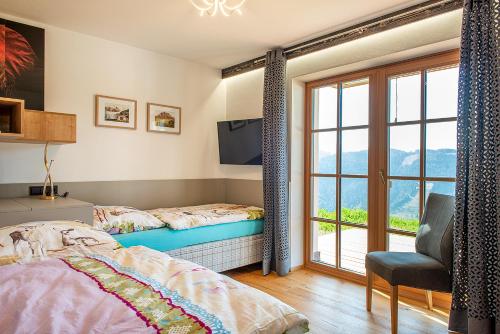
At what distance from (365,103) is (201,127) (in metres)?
2.03

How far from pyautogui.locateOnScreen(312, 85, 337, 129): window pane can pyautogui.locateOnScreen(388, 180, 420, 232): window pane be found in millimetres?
934

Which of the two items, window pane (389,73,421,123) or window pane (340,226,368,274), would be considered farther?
window pane (340,226,368,274)

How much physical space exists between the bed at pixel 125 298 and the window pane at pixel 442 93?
2.34m

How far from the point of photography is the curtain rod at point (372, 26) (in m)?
2.50

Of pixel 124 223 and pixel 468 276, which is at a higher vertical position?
pixel 124 223

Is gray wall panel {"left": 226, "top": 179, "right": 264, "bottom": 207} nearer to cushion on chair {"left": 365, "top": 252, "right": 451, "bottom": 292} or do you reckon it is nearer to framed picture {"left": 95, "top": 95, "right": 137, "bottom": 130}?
framed picture {"left": 95, "top": 95, "right": 137, "bottom": 130}

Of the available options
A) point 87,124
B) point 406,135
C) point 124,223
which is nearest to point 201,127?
point 87,124

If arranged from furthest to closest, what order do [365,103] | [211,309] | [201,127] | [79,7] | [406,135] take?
[201,127]
[365,103]
[406,135]
[79,7]
[211,309]

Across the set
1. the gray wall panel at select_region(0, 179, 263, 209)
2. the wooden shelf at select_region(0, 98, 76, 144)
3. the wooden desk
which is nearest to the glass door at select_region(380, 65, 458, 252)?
the gray wall panel at select_region(0, 179, 263, 209)

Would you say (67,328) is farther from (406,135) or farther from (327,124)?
(327,124)

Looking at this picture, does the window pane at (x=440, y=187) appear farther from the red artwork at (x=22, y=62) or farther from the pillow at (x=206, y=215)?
the red artwork at (x=22, y=62)

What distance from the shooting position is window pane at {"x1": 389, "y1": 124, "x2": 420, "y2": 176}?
9.60ft

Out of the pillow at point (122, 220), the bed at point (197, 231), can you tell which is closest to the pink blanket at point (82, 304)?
the pillow at point (122, 220)

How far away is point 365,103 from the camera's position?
10.8ft
